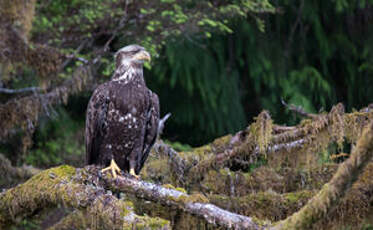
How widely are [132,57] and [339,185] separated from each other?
3360mm

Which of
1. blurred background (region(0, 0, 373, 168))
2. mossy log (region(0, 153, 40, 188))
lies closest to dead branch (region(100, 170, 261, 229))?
mossy log (region(0, 153, 40, 188))

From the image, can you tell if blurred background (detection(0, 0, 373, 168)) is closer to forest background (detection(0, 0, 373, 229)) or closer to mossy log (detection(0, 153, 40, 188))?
forest background (detection(0, 0, 373, 229))

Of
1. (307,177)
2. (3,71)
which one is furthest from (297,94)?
(3,71)

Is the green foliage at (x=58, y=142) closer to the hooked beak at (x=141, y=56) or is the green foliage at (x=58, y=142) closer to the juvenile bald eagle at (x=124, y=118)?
the juvenile bald eagle at (x=124, y=118)

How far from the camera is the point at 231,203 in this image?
4.48 metres

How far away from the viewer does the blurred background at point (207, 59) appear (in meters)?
7.93

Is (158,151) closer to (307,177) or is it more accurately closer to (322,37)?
(307,177)

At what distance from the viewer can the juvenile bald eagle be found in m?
5.08

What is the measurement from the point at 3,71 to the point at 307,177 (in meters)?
4.38

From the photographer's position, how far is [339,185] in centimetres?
237

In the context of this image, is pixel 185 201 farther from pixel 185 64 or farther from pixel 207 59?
pixel 207 59

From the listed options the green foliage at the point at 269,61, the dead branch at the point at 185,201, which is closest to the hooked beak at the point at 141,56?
the dead branch at the point at 185,201

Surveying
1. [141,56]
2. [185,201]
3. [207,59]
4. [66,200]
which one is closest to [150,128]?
[141,56]

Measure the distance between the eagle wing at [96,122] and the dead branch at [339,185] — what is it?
2.87 metres
